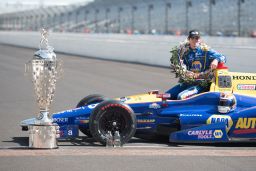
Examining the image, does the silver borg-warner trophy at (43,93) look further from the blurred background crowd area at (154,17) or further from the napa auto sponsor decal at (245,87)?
the blurred background crowd area at (154,17)

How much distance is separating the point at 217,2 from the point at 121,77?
17.5 metres

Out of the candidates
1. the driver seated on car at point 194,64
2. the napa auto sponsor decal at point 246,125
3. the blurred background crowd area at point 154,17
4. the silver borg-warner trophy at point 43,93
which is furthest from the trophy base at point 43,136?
the blurred background crowd area at point 154,17

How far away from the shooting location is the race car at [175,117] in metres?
8.90

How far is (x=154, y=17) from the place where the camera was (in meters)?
44.0

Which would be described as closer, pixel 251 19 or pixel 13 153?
pixel 13 153

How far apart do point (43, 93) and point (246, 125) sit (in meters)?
2.82

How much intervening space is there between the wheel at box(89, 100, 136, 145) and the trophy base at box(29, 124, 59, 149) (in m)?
0.59

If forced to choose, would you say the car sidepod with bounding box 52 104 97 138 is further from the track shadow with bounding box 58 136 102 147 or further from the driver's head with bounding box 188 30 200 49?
the driver's head with bounding box 188 30 200 49

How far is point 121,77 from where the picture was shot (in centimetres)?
2138

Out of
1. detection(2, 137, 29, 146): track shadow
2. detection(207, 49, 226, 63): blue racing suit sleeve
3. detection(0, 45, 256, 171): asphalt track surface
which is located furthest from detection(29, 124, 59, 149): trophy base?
detection(207, 49, 226, 63): blue racing suit sleeve

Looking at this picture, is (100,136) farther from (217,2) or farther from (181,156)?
(217,2)

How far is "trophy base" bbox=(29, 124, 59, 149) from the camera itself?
849cm

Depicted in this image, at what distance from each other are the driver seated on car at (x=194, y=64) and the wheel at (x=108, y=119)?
1.18m

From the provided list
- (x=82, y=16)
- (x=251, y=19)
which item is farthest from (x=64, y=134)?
(x=82, y=16)
